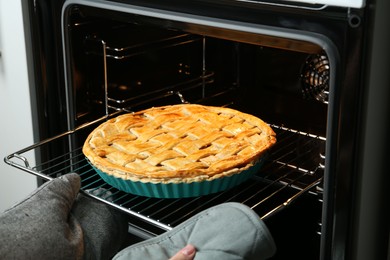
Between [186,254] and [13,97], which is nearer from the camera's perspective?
[186,254]

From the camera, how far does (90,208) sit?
1175mm

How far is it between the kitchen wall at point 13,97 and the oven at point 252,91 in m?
0.03

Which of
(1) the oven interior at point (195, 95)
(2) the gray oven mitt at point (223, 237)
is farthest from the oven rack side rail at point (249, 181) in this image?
(2) the gray oven mitt at point (223, 237)

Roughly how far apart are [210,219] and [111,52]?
0.60m

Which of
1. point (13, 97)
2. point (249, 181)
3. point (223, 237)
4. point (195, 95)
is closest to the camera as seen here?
point (223, 237)

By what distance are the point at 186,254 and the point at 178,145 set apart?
26 cm

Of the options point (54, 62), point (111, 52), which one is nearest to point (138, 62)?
point (111, 52)

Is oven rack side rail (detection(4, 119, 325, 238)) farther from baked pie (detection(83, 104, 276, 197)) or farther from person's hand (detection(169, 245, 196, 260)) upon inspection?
person's hand (detection(169, 245, 196, 260))

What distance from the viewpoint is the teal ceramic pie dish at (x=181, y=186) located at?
107cm

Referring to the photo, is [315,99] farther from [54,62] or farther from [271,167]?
[54,62]

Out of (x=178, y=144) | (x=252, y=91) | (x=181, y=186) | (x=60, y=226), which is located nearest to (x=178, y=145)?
(x=178, y=144)

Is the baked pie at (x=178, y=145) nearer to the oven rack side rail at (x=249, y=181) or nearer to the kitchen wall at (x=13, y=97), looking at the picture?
the oven rack side rail at (x=249, y=181)

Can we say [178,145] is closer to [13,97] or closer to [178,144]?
[178,144]

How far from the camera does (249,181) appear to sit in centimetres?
132
